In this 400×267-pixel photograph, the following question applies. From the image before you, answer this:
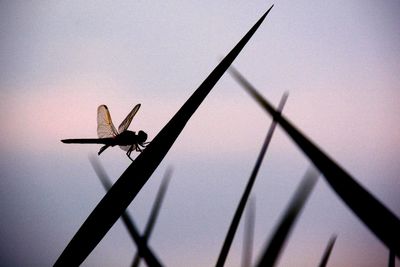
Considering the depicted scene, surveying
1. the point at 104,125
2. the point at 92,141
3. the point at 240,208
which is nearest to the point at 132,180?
the point at 240,208

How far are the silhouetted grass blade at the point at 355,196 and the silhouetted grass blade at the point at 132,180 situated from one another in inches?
9.0

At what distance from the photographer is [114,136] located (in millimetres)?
3150

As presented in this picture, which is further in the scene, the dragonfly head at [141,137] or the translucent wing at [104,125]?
the translucent wing at [104,125]

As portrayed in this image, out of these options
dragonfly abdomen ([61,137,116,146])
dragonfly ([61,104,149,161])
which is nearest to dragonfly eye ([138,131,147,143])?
dragonfly ([61,104,149,161])

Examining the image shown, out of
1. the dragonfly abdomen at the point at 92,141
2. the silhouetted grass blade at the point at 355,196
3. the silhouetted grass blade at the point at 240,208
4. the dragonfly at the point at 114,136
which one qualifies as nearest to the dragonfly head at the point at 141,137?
the dragonfly at the point at 114,136

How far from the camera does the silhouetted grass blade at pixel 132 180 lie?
67 centimetres

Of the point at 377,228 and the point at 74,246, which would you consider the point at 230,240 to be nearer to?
the point at 74,246

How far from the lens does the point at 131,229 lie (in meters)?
1.12

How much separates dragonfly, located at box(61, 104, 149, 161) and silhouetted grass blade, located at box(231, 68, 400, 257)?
2332 millimetres

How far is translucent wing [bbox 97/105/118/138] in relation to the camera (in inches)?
128

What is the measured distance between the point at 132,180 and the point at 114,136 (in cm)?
248

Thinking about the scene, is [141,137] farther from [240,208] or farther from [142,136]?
[240,208]

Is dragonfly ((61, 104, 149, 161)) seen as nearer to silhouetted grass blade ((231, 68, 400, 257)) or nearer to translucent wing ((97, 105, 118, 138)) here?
translucent wing ((97, 105, 118, 138))

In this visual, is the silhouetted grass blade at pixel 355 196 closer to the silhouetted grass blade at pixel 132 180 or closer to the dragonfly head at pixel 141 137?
the silhouetted grass blade at pixel 132 180
